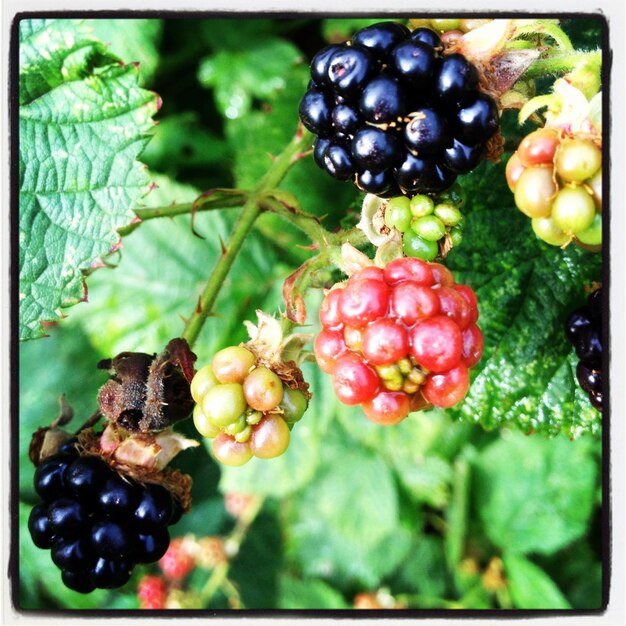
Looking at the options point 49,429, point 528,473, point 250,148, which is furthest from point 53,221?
point 528,473

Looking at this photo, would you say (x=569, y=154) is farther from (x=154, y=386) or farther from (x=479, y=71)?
(x=154, y=386)

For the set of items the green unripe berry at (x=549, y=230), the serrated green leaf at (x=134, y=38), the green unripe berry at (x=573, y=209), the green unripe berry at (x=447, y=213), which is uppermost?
the serrated green leaf at (x=134, y=38)

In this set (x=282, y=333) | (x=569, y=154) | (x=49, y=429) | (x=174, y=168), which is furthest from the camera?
(x=174, y=168)

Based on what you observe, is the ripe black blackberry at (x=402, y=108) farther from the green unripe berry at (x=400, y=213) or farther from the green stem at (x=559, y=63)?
the green stem at (x=559, y=63)

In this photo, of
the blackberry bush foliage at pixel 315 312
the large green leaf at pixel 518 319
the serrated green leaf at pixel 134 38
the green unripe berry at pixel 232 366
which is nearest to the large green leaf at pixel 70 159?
the blackberry bush foliage at pixel 315 312

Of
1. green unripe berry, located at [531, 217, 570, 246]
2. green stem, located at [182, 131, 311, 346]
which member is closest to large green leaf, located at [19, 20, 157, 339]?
green stem, located at [182, 131, 311, 346]
